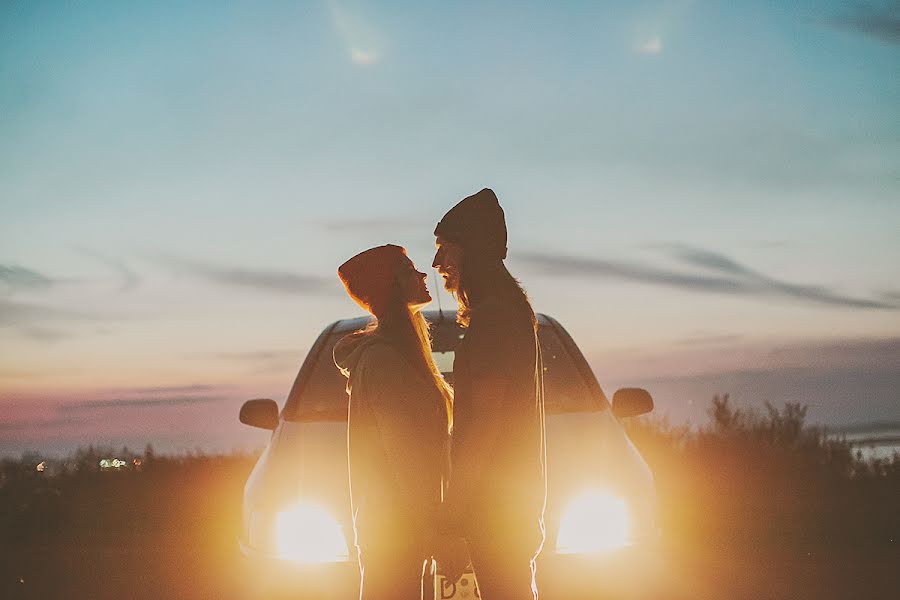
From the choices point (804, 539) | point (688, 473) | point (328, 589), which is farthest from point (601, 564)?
point (688, 473)

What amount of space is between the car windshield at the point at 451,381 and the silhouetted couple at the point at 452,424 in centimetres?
191

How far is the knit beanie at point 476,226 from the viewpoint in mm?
3768

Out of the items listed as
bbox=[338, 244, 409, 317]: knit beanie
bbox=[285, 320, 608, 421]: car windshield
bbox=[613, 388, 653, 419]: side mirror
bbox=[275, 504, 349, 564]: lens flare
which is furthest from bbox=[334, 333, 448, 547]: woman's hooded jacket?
bbox=[613, 388, 653, 419]: side mirror

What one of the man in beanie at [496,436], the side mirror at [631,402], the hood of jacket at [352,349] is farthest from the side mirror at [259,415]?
the man in beanie at [496,436]

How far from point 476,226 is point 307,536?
1809mm

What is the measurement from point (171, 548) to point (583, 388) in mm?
5823

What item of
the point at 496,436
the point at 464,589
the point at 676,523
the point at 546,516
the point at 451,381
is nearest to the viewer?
the point at 496,436

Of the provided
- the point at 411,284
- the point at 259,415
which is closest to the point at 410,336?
the point at 411,284

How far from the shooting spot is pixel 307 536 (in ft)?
15.9

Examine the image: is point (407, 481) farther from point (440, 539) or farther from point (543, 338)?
point (543, 338)

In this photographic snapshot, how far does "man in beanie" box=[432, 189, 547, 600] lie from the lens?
11.6 feet

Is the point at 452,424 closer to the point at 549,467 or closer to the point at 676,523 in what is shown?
the point at 549,467

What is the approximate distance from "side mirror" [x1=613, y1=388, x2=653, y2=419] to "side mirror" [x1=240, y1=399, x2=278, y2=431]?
194 cm

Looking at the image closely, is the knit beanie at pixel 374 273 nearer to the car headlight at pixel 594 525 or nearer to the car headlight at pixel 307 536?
the car headlight at pixel 307 536
